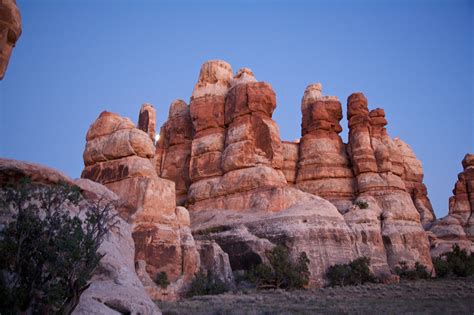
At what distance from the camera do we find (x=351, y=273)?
141 feet

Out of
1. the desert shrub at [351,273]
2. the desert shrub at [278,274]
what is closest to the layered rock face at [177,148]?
the desert shrub at [278,274]

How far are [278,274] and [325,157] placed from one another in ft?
100

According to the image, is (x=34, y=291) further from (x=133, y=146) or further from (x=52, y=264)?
(x=133, y=146)

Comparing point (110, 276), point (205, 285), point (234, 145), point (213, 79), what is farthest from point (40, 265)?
point (213, 79)

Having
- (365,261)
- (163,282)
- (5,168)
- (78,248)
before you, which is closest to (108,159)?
(163,282)

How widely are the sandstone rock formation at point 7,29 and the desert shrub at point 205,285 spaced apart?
25.1 metres

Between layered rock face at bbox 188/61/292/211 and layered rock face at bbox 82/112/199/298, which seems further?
layered rock face at bbox 188/61/292/211

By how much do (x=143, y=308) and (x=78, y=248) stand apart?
450 cm

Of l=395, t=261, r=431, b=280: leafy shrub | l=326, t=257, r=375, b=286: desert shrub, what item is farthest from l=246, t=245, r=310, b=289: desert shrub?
l=395, t=261, r=431, b=280: leafy shrub

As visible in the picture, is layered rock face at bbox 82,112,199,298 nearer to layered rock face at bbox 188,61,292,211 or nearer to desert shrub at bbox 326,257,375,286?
desert shrub at bbox 326,257,375,286

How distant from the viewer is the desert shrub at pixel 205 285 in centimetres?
3219

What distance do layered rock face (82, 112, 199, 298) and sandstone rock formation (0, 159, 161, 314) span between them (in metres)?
8.94

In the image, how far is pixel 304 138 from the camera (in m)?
69.9

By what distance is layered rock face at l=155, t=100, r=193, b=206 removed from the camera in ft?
214
